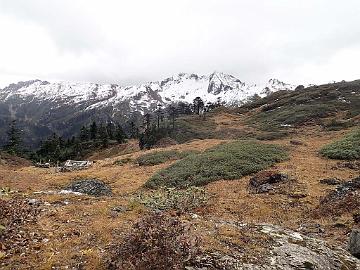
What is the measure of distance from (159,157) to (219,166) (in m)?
12.7

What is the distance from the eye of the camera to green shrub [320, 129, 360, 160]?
38.6 metres

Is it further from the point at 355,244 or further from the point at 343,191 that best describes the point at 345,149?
the point at 355,244

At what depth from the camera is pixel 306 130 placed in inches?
2876

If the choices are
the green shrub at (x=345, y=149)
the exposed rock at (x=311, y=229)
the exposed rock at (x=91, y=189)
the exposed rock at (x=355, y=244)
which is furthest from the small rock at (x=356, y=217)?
the green shrub at (x=345, y=149)

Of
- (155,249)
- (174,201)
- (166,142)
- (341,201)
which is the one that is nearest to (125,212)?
(174,201)

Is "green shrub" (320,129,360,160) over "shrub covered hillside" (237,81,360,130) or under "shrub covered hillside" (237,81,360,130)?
under

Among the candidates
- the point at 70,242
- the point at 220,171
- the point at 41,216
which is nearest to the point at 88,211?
Result: the point at 41,216

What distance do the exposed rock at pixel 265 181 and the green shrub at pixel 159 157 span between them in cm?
1658

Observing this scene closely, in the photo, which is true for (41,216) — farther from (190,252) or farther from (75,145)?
(75,145)

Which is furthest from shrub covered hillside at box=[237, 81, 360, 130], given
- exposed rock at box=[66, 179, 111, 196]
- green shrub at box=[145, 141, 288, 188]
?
exposed rock at box=[66, 179, 111, 196]

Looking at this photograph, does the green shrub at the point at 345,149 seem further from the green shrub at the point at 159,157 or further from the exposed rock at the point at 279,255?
the exposed rock at the point at 279,255

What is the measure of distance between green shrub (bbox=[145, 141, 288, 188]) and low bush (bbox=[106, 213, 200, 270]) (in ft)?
68.7

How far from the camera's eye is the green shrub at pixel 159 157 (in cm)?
4525

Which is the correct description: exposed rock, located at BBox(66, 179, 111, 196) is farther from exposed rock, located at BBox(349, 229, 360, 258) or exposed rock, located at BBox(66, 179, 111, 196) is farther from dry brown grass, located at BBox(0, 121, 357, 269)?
exposed rock, located at BBox(349, 229, 360, 258)
